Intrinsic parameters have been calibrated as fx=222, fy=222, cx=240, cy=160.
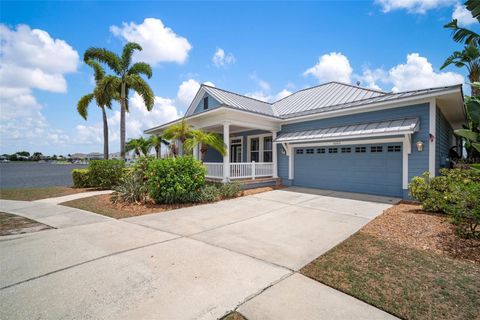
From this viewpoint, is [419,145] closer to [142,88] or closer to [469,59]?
[469,59]

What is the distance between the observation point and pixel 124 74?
49.0 feet

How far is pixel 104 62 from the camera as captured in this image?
1470 cm

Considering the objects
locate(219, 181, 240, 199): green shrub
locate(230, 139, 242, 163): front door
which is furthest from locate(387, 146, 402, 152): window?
locate(230, 139, 242, 163): front door

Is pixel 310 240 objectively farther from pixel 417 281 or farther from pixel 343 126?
pixel 343 126

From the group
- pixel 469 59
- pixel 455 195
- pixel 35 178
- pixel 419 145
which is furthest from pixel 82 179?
pixel 469 59

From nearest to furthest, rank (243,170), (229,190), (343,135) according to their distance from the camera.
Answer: (343,135)
(229,190)
(243,170)

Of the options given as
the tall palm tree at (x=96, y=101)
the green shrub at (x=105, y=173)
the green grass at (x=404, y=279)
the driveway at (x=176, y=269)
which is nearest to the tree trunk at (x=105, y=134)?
the tall palm tree at (x=96, y=101)

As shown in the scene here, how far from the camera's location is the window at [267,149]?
46.8 feet

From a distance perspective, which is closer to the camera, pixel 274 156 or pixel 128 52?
pixel 274 156

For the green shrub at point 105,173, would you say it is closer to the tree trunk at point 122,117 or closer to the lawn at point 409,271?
the tree trunk at point 122,117

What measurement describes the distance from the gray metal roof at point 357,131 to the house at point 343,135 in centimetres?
3

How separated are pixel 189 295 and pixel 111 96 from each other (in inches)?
615

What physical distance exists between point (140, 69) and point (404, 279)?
16.9 m

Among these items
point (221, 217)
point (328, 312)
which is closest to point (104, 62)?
point (221, 217)
